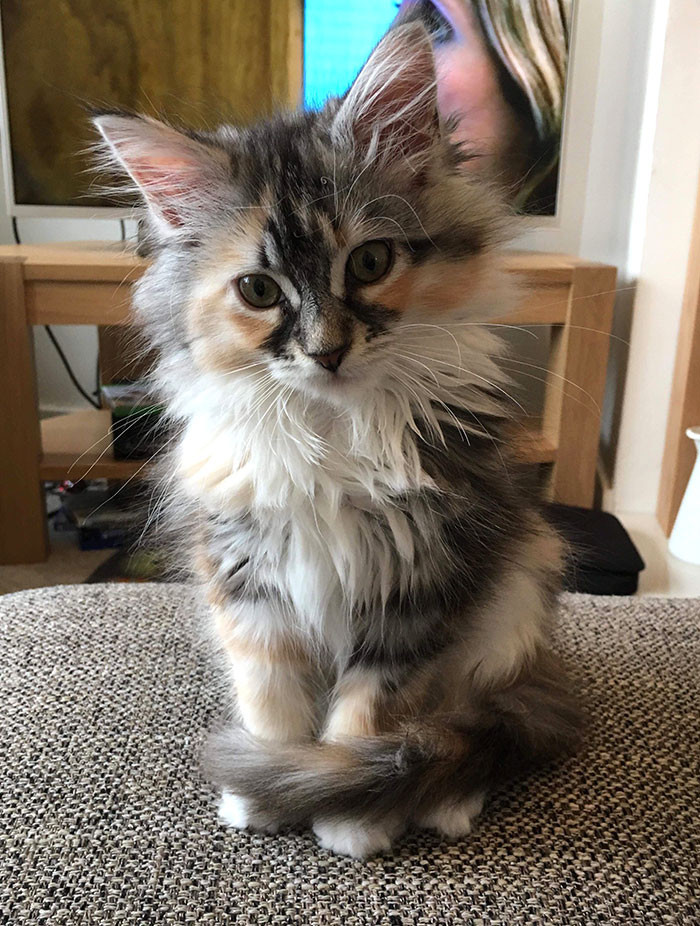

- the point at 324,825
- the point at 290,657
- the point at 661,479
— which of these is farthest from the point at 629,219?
the point at 324,825

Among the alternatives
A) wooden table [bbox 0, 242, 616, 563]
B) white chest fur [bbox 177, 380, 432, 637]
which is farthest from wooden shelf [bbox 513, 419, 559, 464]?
wooden table [bbox 0, 242, 616, 563]

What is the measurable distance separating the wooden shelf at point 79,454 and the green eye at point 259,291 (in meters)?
1.15

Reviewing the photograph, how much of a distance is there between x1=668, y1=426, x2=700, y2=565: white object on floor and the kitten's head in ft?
4.46

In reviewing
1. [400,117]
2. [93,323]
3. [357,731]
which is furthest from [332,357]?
[93,323]

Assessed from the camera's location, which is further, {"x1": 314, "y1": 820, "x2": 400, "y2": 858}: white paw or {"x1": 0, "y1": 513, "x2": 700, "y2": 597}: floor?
{"x1": 0, "y1": 513, "x2": 700, "y2": 597}: floor

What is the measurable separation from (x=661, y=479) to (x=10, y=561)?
6.22 ft

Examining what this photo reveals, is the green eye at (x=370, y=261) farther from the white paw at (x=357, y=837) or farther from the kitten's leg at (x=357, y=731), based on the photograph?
the white paw at (x=357, y=837)

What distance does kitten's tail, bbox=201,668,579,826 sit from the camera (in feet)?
2.55

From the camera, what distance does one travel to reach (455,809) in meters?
0.83

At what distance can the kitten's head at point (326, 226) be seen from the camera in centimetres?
81

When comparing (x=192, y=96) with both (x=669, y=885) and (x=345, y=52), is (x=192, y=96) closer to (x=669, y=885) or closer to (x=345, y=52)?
(x=345, y=52)

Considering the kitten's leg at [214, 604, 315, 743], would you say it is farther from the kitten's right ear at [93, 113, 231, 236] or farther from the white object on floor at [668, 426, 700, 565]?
the white object on floor at [668, 426, 700, 565]

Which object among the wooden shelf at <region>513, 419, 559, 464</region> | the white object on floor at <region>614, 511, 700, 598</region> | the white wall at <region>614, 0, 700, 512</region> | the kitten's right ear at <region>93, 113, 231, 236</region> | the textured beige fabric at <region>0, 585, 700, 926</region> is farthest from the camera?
the white object on floor at <region>614, 511, 700, 598</region>

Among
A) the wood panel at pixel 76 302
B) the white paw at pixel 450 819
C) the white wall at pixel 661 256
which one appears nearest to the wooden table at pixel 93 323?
the wood panel at pixel 76 302
